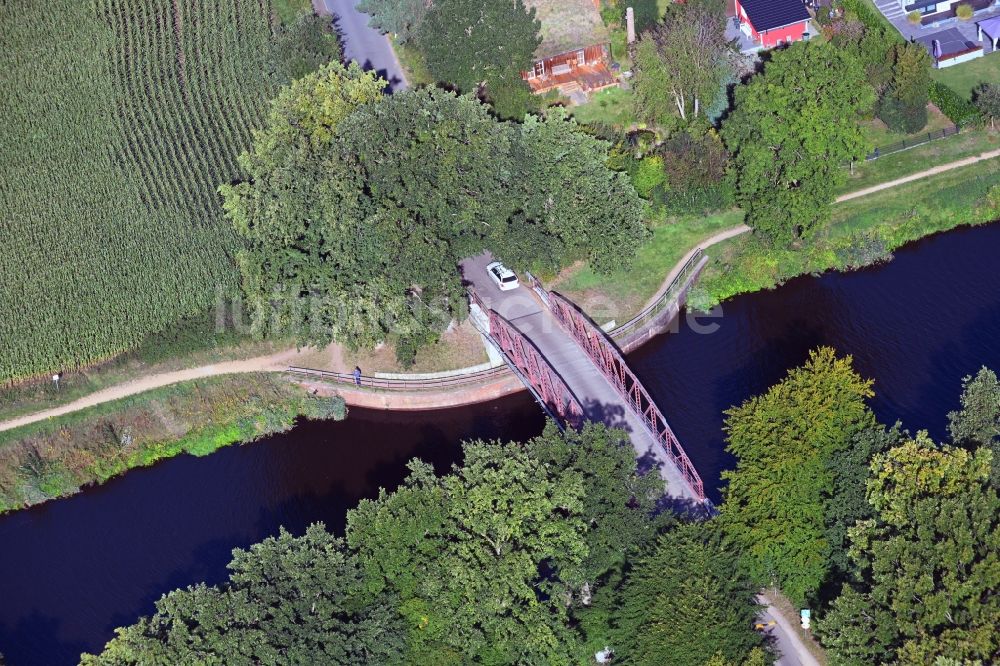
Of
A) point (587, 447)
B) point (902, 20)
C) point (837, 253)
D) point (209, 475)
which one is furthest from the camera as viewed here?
point (902, 20)

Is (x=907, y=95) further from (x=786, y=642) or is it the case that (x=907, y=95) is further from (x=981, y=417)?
(x=786, y=642)

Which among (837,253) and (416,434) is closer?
(416,434)

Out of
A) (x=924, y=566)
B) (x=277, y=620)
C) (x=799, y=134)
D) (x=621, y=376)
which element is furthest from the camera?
(x=799, y=134)

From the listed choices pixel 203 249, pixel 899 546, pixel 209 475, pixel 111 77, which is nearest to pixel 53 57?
pixel 111 77

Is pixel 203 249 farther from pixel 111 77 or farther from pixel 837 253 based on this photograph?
pixel 837 253

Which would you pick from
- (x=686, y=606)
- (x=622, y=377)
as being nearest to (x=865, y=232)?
(x=622, y=377)

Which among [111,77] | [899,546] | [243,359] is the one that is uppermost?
[111,77]
